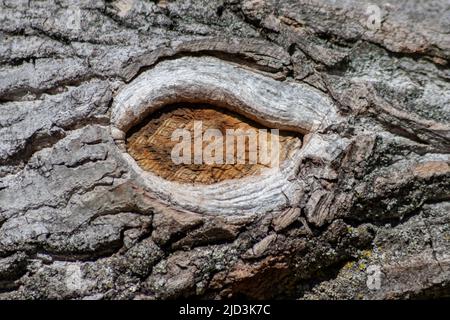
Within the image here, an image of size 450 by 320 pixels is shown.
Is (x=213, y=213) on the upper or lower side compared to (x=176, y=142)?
lower

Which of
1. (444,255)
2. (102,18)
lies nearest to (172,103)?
(102,18)

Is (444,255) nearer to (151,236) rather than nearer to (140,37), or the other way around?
(151,236)
